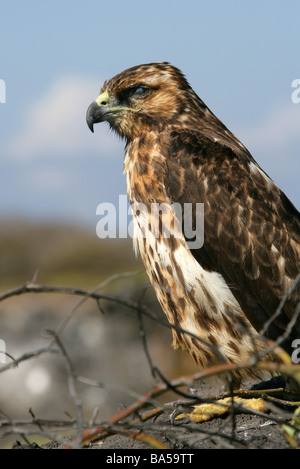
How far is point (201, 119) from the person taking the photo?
17.3 feet

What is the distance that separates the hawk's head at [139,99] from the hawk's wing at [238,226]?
559 millimetres

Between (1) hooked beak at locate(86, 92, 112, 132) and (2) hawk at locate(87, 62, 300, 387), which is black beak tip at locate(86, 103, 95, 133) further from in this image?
(2) hawk at locate(87, 62, 300, 387)

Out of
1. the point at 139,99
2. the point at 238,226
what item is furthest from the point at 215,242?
the point at 139,99

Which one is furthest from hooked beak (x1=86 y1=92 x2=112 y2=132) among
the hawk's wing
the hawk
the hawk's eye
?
the hawk's wing

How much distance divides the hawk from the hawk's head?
328 millimetres

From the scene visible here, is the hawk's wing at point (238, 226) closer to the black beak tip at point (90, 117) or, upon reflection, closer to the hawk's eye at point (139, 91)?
the hawk's eye at point (139, 91)

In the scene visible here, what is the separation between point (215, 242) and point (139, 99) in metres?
1.55

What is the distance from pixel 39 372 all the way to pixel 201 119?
810cm

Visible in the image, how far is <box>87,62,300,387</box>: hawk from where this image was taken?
14.6 feet

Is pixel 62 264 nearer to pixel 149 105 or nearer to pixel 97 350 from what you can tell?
pixel 97 350

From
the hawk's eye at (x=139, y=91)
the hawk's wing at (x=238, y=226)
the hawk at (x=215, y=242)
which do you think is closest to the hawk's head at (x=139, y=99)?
the hawk's eye at (x=139, y=91)

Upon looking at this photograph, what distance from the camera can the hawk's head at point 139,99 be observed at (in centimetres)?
528
